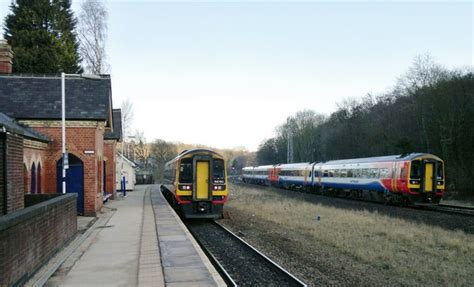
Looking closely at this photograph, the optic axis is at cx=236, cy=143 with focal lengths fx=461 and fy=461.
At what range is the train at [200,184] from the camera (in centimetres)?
1756

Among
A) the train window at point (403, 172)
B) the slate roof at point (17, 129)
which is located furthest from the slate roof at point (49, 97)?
the train window at point (403, 172)

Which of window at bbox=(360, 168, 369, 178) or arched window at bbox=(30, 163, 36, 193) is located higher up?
arched window at bbox=(30, 163, 36, 193)

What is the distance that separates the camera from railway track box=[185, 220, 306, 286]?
835cm

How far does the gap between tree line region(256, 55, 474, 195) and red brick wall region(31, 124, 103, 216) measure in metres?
21.3

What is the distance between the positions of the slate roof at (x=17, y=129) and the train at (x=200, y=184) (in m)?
5.10

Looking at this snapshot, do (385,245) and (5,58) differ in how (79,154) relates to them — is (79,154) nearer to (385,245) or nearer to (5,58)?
(5,58)

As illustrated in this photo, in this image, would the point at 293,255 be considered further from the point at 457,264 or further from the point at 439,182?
the point at 439,182

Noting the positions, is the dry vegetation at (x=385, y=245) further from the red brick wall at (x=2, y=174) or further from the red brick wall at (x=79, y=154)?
the red brick wall at (x=2, y=174)

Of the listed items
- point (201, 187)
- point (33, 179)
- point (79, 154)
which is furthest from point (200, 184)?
point (33, 179)

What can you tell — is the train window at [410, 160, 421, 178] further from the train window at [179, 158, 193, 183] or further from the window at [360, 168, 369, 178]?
the train window at [179, 158, 193, 183]

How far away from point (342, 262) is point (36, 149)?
10840mm

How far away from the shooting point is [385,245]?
488 inches

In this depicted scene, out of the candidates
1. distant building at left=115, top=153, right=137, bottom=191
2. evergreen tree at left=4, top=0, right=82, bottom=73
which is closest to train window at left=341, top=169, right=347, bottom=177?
distant building at left=115, top=153, right=137, bottom=191

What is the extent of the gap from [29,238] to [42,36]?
1223 inches
